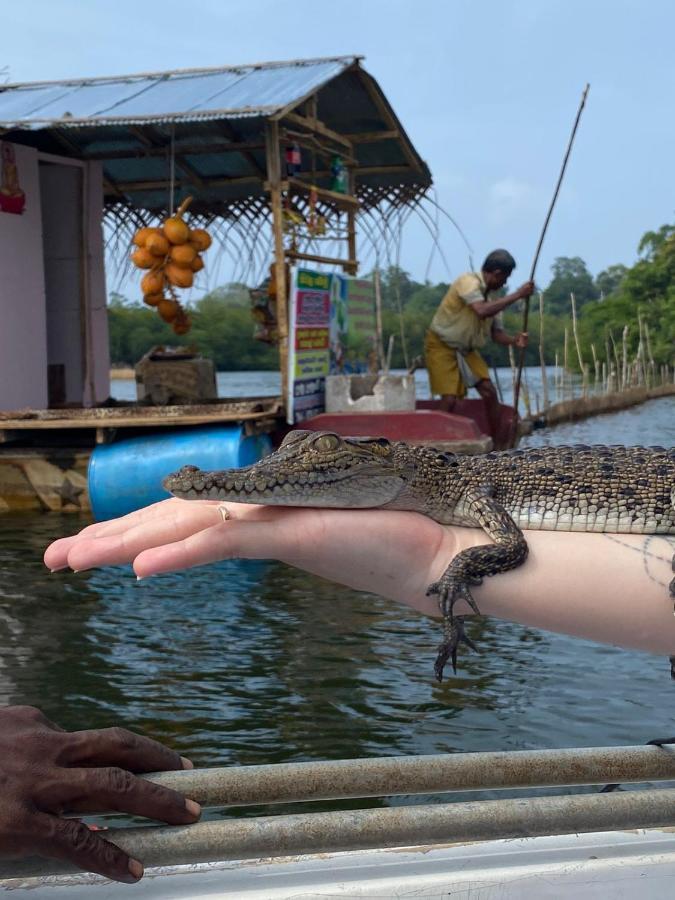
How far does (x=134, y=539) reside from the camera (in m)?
1.75

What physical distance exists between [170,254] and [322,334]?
177 centimetres

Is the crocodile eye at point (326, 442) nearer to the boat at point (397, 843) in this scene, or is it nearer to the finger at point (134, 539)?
the finger at point (134, 539)

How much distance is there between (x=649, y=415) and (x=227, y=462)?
61.6 feet

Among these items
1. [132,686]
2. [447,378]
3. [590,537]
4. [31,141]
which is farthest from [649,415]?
[590,537]

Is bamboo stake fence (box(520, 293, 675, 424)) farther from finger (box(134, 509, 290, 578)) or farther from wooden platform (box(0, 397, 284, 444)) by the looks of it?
finger (box(134, 509, 290, 578))

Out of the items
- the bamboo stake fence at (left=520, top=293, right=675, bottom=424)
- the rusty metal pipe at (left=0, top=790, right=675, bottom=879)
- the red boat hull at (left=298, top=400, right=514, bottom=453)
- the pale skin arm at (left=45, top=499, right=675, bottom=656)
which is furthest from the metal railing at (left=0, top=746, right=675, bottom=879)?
the bamboo stake fence at (left=520, top=293, right=675, bottom=424)

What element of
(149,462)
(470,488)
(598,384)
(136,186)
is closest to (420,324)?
(598,384)

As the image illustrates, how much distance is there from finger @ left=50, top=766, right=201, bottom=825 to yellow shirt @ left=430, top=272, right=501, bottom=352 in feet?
28.1

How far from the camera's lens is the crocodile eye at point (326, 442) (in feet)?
6.95

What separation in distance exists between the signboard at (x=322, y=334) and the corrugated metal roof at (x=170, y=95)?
165 cm

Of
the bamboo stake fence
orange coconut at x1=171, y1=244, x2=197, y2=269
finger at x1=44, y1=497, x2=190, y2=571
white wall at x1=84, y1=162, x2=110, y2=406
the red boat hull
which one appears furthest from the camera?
the bamboo stake fence

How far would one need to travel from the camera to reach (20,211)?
10500 millimetres

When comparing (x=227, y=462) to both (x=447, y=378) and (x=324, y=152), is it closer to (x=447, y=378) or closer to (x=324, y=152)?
(x=447, y=378)

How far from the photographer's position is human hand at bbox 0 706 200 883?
1425 mm
